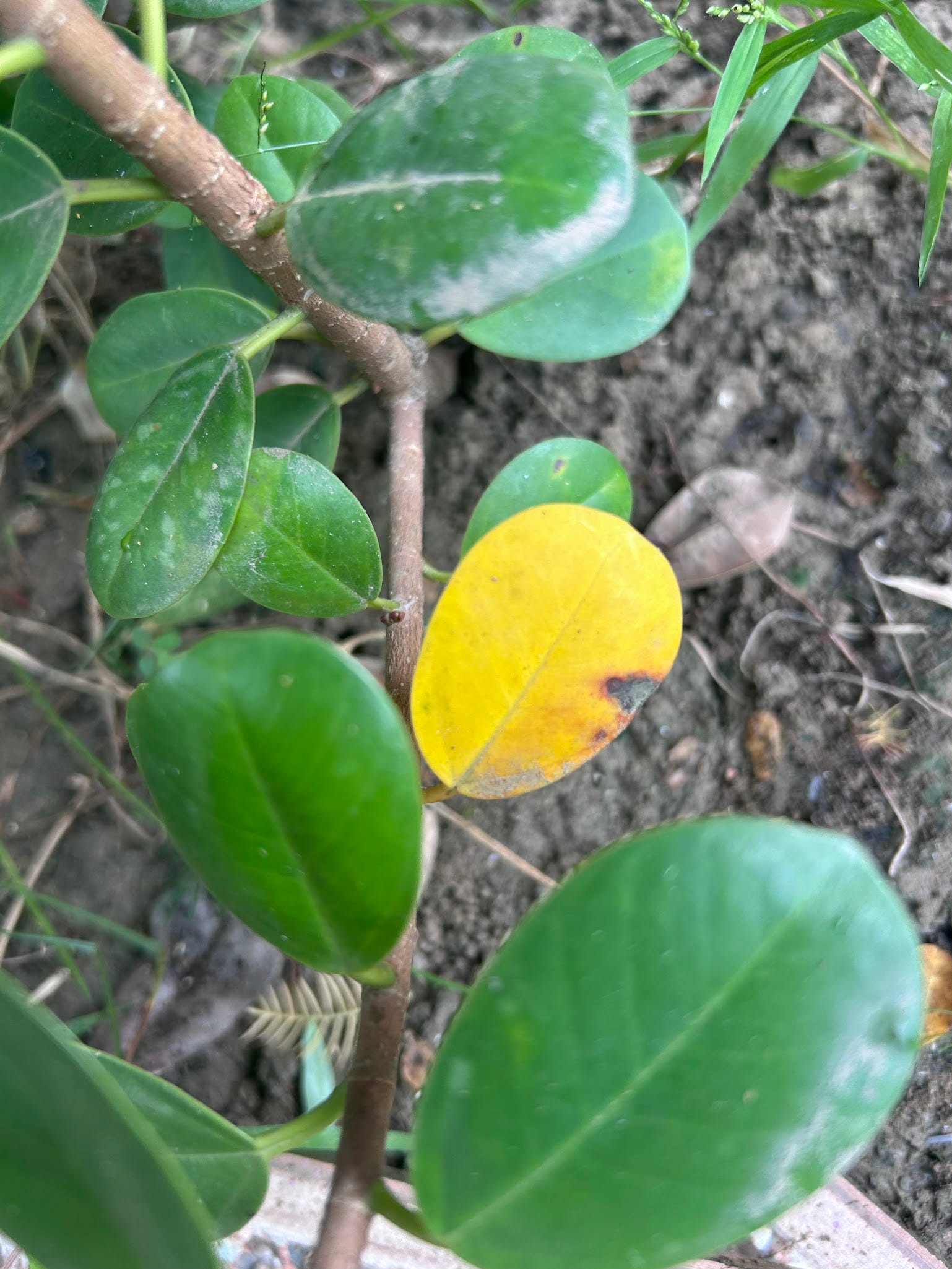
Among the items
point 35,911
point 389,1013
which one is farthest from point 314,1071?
point 389,1013

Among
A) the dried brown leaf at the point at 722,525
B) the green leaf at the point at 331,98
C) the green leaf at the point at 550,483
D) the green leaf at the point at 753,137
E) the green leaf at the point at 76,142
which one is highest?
the green leaf at the point at 76,142

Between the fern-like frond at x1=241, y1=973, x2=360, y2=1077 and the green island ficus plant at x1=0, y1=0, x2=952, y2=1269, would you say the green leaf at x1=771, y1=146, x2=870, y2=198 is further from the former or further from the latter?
the fern-like frond at x1=241, y1=973, x2=360, y2=1077

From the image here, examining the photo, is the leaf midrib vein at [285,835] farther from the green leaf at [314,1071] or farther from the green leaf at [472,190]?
the green leaf at [314,1071]

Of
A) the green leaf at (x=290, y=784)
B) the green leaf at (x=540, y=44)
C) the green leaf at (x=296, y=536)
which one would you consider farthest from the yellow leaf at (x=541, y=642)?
the green leaf at (x=540, y=44)

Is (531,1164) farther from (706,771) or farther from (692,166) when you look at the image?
(692,166)

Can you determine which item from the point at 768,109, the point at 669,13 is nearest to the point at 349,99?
the point at 669,13

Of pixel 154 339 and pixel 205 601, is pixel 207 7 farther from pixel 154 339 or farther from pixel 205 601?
pixel 205 601
